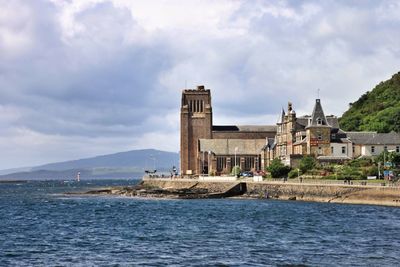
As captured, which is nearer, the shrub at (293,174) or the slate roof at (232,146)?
the shrub at (293,174)

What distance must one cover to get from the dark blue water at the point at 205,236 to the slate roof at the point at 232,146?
91.3m

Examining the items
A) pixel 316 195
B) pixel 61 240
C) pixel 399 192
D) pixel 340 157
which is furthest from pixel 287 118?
pixel 61 240

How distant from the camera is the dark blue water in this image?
5053 cm

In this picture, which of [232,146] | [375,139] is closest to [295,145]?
[375,139]

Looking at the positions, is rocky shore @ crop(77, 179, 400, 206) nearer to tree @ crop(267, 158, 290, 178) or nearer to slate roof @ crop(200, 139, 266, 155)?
tree @ crop(267, 158, 290, 178)

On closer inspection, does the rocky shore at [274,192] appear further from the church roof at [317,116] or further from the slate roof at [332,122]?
the slate roof at [332,122]

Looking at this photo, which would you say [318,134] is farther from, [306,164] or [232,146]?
[232,146]

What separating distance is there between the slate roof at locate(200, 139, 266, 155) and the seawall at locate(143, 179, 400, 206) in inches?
1757

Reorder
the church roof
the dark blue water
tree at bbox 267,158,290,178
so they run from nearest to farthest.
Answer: the dark blue water, tree at bbox 267,158,290,178, the church roof

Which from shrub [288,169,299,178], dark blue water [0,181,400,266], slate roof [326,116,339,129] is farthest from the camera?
slate roof [326,116,339,129]

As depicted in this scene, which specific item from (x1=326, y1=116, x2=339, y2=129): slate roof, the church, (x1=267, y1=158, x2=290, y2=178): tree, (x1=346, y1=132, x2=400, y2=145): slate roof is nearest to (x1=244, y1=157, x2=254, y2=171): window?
the church

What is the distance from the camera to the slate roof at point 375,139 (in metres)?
143

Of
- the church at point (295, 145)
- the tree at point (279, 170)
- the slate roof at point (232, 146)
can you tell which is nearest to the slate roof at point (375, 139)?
the church at point (295, 145)

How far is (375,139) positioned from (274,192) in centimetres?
3323
